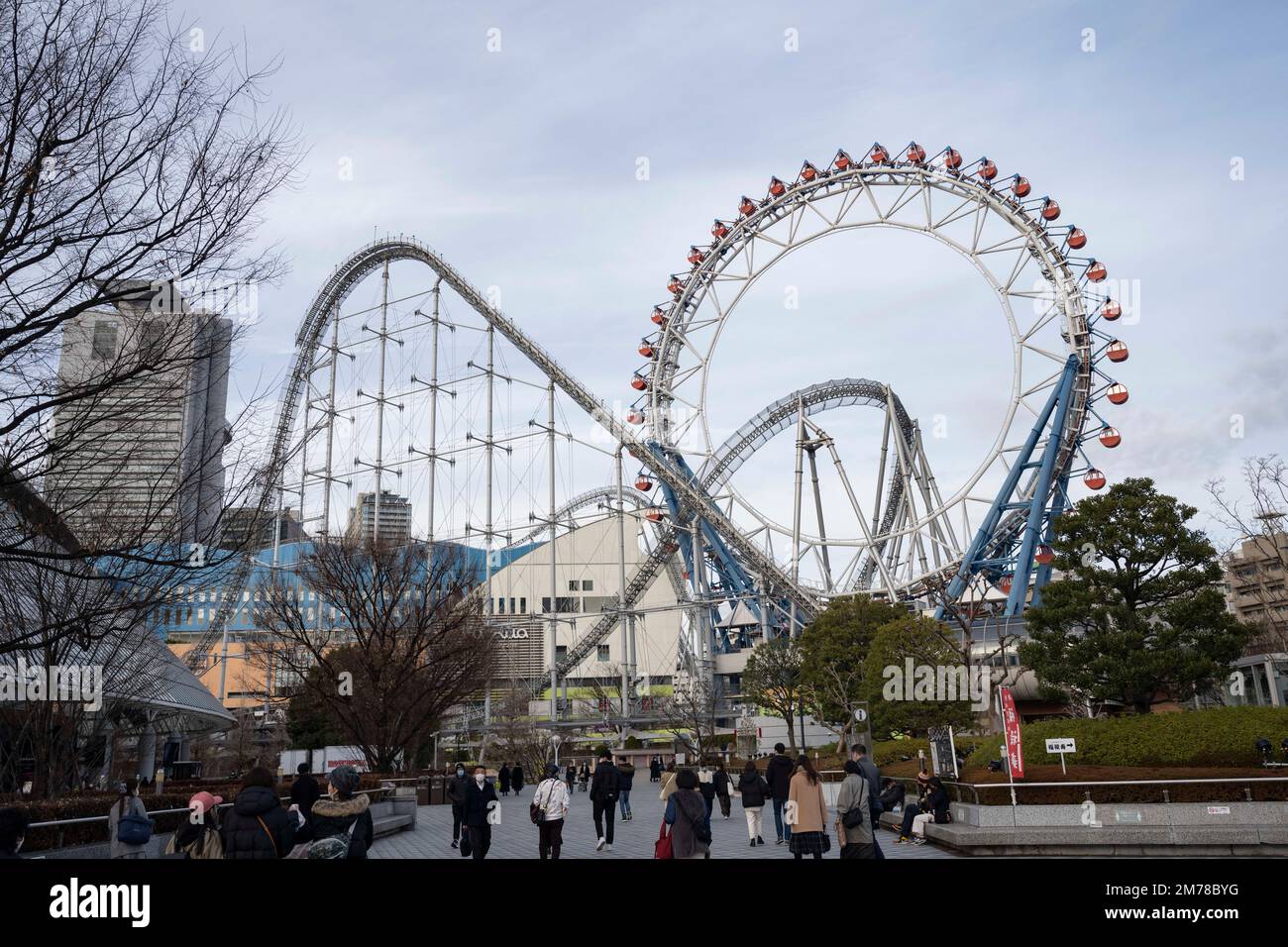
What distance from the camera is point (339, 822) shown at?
21.6ft

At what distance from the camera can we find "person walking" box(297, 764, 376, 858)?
649 centimetres

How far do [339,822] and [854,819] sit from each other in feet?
13.7

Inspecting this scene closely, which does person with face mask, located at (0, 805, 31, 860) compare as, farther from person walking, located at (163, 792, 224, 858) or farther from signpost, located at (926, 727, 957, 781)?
signpost, located at (926, 727, 957, 781)

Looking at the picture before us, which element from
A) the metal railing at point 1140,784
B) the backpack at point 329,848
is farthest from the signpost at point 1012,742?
the backpack at point 329,848

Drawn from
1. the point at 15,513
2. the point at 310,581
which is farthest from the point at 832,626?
the point at 15,513

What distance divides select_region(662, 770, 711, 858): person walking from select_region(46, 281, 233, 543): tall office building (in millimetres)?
4560

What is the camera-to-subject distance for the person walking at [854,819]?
8.22 meters

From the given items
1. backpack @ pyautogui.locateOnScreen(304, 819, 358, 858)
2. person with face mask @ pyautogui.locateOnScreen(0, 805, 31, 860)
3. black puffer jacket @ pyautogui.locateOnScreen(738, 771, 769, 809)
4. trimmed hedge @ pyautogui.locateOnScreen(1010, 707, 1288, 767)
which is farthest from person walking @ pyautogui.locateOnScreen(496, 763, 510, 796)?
person with face mask @ pyautogui.locateOnScreen(0, 805, 31, 860)

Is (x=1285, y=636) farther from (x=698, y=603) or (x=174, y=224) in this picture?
(x=174, y=224)

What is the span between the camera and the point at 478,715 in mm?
55812

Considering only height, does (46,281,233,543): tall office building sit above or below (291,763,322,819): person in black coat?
above

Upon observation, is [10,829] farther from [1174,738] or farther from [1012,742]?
[1174,738]

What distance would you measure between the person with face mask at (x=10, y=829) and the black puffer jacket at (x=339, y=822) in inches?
64.2
